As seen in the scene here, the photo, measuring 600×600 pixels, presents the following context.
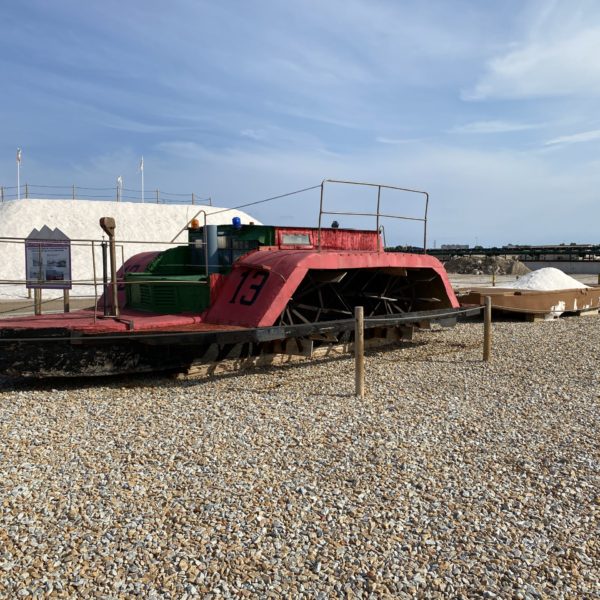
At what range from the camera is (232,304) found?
7.29 m

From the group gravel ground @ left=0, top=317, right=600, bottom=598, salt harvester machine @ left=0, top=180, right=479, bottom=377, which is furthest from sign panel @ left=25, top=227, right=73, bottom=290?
gravel ground @ left=0, top=317, right=600, bottom=598

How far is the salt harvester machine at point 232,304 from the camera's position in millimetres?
6422

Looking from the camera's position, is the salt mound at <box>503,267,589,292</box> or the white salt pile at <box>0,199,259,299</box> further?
the white salt pile at <box>0,199,259,299</box>

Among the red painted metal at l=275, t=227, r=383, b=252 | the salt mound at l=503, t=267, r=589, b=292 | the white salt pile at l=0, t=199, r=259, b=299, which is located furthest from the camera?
the white salt pile at l=0, t=199, r=259, b=299

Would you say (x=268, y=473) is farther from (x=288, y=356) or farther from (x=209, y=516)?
(x=288, y=356)

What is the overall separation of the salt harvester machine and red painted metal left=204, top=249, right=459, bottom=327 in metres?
0.01

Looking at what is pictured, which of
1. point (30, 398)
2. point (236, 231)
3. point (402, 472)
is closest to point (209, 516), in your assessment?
point (402, 472)

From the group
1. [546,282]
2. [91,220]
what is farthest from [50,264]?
[91,220]

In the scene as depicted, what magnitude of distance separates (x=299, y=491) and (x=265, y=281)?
3.53 metres

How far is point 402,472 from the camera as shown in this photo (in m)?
4.34

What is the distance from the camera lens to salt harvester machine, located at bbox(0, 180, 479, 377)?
21.1 ft

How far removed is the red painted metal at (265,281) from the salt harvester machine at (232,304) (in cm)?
1

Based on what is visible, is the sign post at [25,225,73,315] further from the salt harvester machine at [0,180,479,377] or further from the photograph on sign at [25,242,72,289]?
the salt harvester machine at [0,180,479,377]

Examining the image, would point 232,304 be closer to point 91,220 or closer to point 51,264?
point 51,264
